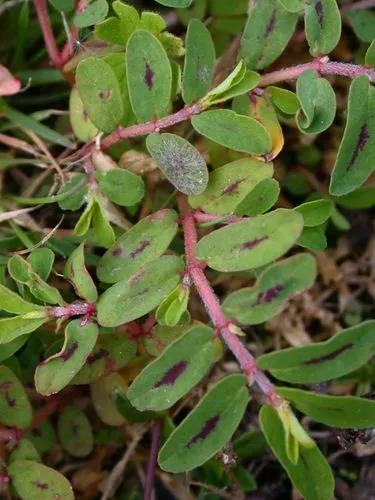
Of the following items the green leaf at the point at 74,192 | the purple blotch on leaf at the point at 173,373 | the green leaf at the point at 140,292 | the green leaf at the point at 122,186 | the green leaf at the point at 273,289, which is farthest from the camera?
the green leaf at the point at 74,192

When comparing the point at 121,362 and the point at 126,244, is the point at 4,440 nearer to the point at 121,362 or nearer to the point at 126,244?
the point at 121,362

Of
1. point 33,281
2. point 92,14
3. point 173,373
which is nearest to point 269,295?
point 173,373

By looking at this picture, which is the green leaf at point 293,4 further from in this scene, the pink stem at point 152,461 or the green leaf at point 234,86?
the pink stem at point 152,461

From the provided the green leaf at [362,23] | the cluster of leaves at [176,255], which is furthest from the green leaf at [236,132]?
the green leaf at [362,23]

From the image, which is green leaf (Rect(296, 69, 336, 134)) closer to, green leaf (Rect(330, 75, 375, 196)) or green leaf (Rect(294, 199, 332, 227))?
green leaf (Rect(330, 75, 375, 196))

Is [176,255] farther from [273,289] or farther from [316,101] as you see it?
[316,101]

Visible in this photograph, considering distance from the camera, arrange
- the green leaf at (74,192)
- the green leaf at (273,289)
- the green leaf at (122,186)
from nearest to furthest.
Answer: the green leaf at (273,289) < the green leaf at (122,186) < the green leaf at (74,192)

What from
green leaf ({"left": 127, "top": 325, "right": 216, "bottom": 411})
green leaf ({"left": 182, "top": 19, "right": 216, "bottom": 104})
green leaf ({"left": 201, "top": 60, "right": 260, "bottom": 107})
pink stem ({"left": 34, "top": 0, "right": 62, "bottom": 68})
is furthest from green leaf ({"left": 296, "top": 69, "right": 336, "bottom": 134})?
pink stem ({"left": 34, "top": 0, "right": 62, "bottom": 68})
